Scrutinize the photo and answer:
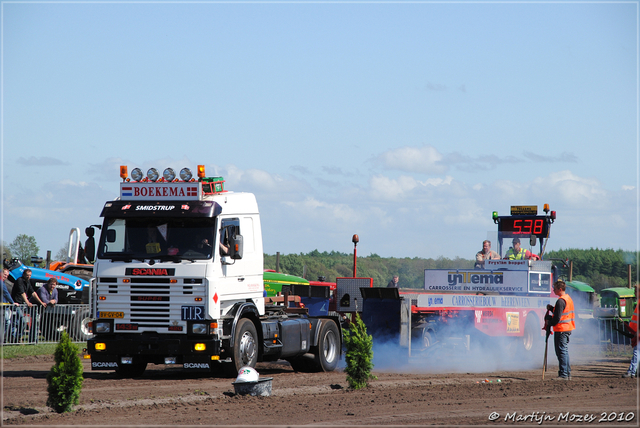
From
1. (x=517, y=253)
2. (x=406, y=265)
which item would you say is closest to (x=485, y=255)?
(x=517, y=253)

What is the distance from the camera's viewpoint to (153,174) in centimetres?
1380

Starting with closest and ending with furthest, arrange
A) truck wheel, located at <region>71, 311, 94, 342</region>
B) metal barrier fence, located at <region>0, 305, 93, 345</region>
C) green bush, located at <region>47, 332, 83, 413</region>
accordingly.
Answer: green bush, located at <region>47, 332, 83, 413</region>
metal barrier fence, located at <region>0, 305, 93, 345</region>
truck wheel, located at <region>71, 311, 94, 342</region>

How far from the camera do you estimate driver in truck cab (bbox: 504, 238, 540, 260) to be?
69.8ft

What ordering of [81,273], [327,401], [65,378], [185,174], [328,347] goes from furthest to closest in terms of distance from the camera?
[81,273] → [328,347] → [185,174] → [327,401] → [65,378]

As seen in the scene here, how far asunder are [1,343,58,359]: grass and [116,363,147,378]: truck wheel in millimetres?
4616

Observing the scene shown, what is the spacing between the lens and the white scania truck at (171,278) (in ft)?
43.0

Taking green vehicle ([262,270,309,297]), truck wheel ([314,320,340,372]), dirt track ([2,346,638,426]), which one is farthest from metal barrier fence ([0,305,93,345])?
green vehicle ([262,270,309,297])

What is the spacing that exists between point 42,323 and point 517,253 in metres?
13.5

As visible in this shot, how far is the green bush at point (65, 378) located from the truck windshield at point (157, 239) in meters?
3.46

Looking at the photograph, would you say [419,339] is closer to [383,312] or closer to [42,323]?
[383,312]

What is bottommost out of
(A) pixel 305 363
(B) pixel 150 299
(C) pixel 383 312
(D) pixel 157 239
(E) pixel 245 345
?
(A) pixel 305 363

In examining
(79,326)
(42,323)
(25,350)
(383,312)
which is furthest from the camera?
(79,326)

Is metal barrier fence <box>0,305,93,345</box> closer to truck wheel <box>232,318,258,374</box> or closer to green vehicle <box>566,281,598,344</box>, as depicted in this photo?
truck wheel <box>232,318,258,374</box>

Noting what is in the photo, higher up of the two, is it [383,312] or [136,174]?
[136,174]
